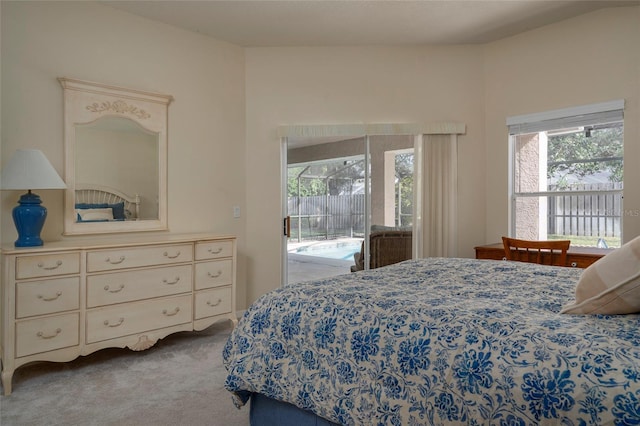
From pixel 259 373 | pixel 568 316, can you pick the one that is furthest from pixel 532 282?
pixel 259 373

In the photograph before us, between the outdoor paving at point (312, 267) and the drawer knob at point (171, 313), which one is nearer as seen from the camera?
the drawer knob at point (171, 313)

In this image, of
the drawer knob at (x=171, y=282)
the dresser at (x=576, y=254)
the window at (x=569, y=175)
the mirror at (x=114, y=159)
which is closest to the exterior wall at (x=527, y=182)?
the window at (x=569, y=175)

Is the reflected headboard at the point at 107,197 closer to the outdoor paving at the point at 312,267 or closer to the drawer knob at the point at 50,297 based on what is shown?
the drawer knob at the point at 50,297

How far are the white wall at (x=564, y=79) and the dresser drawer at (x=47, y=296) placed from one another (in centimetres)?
371

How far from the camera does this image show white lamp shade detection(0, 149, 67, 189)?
2668 mm

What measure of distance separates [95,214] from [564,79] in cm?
418

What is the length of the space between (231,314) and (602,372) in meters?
3.03

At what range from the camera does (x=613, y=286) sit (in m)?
1.30

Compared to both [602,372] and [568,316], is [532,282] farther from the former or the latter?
[602,372]

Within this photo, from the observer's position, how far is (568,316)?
1366mm

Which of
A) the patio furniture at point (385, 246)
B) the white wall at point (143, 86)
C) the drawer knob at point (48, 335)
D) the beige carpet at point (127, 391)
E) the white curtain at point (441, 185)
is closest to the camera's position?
the beige carpet at point (127, 391)

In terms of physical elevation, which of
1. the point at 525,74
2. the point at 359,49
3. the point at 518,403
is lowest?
the point at 518,403

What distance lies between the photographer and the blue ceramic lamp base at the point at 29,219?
272 cm

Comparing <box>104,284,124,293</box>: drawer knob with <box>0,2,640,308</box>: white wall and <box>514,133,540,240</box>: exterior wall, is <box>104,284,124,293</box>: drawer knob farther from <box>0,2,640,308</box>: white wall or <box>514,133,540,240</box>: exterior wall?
<box>514,133,540,240</box>: exterior wall
